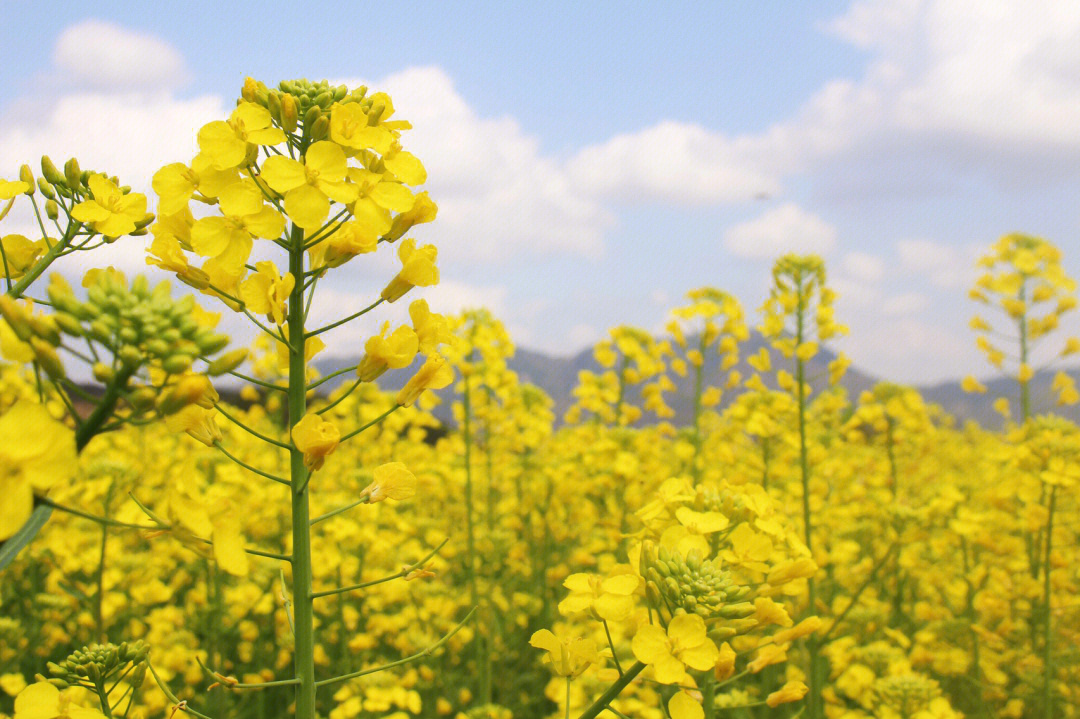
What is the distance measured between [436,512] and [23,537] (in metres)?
7.53

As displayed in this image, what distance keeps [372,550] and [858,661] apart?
120 inches

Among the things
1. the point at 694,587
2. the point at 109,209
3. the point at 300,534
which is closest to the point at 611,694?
the point at 694,587

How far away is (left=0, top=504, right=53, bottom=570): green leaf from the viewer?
0.96 m

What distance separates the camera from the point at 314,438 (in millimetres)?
1441

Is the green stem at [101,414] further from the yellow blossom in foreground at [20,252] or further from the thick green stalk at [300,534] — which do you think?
the yellow blossom in foreground at [20,252]

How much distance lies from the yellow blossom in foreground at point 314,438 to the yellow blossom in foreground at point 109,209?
0.62m

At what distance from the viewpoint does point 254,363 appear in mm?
8258

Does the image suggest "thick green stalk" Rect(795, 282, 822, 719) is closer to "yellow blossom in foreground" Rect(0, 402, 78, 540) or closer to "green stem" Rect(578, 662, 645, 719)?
"green stem" Rect(578, 662, 645, 719)

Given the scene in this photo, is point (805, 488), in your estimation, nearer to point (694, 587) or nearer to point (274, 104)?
point (694, 587)

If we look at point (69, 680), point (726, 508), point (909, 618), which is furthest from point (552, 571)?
point (69, 680)

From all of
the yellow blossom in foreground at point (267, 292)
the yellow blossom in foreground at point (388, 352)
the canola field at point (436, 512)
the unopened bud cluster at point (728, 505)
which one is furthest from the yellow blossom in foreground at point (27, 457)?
the unopened bud cluster at point (728, 505)

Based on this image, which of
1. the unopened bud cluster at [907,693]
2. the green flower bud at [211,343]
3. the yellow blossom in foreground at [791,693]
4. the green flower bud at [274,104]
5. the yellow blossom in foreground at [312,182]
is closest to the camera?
the green flower bud at [211,343]

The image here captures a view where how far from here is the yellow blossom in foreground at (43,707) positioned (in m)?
1.36

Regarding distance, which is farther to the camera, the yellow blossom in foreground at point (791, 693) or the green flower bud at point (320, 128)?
the yellow blossom in foreground at point (791, 693)
